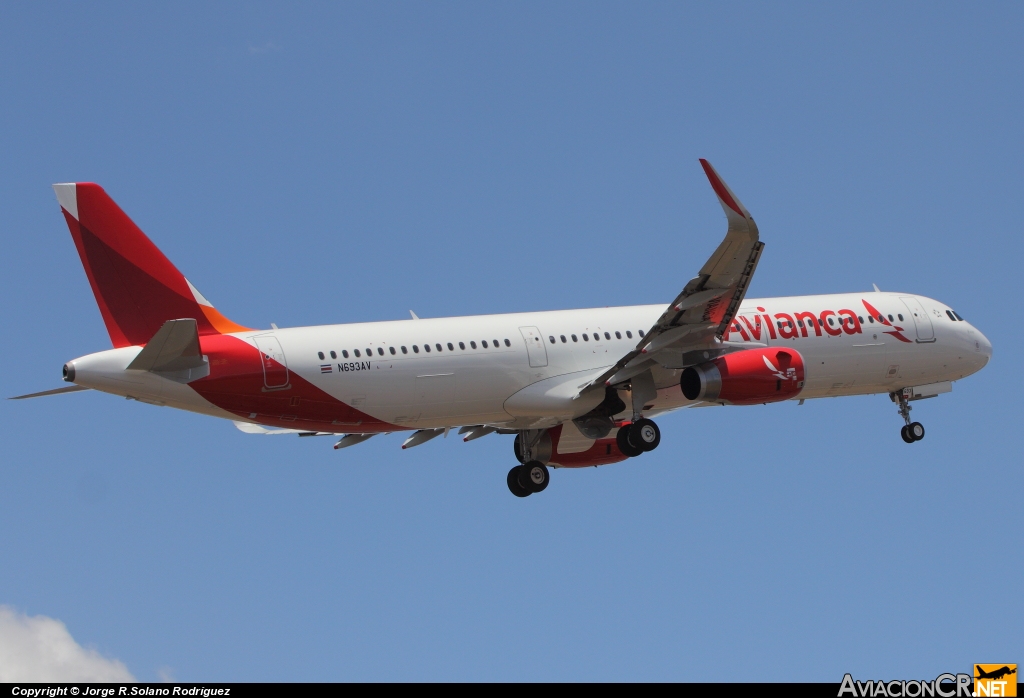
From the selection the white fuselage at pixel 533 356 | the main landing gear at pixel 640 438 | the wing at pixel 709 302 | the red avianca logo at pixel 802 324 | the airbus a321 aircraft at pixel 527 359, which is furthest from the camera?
the red avianca logo at pixel 802 324

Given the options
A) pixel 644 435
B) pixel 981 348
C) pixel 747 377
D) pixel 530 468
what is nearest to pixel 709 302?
pixel 747 377

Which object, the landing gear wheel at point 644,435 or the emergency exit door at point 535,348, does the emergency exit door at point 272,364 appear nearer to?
the emergency exit door at point 535,348

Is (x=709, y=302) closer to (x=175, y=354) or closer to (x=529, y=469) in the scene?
(x=529, y=469)

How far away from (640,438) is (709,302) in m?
4.77

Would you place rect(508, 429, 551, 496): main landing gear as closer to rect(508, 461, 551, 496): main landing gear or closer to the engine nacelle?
rect(508, 461, 551, 496): main landing gear

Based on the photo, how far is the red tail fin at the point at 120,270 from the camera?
111 feet

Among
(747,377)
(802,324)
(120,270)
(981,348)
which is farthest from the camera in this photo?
(981,348)

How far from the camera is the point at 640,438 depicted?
1517 inches

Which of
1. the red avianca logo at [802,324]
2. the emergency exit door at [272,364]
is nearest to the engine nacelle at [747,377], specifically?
the red avianca logo at [802,324]

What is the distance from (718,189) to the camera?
3238 cm

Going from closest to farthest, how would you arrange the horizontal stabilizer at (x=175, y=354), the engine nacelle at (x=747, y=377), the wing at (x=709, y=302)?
the horizontal stabilizer at (x=175, y=354)
the wing at (x=709, y=302)
the engine nacelle at (x=747, y=377)

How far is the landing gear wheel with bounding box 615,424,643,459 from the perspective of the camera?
3866 cm

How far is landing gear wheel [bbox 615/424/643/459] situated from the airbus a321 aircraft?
55mm

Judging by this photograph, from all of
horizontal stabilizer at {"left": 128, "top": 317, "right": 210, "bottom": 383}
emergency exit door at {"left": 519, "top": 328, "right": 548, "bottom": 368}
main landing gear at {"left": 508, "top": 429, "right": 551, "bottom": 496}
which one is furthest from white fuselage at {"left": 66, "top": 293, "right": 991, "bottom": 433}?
main landing gear at {"left": 508, "top": 429, "right": 551, "bottom": 496}
